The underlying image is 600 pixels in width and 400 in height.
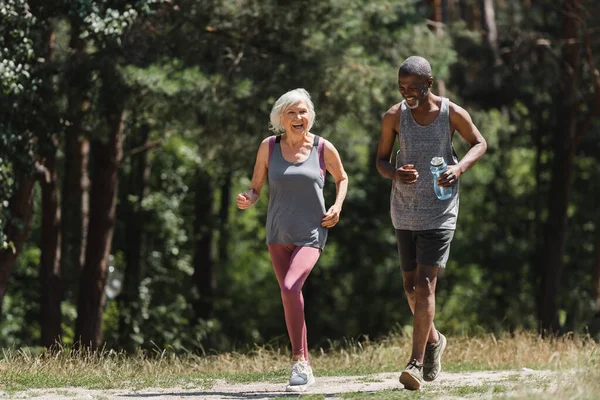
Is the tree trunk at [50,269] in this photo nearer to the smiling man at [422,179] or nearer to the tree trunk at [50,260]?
the tree trunk at [50,260]

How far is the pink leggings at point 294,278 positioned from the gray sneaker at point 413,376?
69 centimetres

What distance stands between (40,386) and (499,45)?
1639 cm

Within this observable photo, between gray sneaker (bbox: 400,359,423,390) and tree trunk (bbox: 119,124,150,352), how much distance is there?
58.0 feet

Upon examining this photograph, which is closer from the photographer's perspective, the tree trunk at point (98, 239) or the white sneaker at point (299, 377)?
the white sneaker at point (299, 377)

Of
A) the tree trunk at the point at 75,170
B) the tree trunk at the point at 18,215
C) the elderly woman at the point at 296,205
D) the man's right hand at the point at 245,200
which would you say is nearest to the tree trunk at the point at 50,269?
the tree trunk at the point at 75,170

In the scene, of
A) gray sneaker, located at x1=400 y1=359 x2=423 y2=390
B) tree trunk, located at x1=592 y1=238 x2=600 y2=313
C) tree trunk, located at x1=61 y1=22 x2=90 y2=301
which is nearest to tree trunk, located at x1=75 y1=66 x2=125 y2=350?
tree trunk, located at x1=61 y1=22 x2=90 y2=301

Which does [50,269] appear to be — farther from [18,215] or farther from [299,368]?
[299,368]

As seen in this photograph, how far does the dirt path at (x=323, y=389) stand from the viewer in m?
6.95

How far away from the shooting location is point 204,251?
27.5 metres

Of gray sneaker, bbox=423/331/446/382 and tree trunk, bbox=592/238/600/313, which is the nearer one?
gray sneaker, bbox=423/331/446/382

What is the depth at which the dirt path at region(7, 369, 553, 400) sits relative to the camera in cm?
695

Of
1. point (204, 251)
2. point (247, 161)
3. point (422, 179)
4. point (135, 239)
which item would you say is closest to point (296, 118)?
point (422, 179)

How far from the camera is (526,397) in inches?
220

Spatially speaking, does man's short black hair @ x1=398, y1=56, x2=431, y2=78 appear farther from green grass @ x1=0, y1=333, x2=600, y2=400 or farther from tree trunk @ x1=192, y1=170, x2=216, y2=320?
tree trunk @ x1=192, y1=170, x2=216, y2=320
